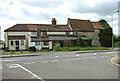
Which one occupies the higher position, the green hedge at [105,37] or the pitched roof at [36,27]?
the pitched roof at [36,27]

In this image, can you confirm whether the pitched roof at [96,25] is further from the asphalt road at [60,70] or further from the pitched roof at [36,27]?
the asphalt road at [60,70]

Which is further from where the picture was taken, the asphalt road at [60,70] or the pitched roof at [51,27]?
the pitched roof at [51,27]

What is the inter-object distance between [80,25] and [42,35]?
516 inches

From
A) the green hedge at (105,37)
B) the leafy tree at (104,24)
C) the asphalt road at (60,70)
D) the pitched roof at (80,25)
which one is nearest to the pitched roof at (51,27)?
the pitched roof at (80,25)

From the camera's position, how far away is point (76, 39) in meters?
32.8

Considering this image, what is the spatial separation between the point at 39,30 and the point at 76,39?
9.93m

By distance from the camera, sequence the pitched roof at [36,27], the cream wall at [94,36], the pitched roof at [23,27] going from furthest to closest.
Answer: the cream wall at [94,36]
the pitched roof at [36,27]
the pitched roof at [23,27]

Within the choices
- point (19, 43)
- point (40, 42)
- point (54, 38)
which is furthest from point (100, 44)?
point (19, 43)

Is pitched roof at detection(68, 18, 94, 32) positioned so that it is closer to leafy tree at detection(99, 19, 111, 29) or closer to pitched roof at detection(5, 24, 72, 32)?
pitched roof at detection(5, 24, 72, 32)

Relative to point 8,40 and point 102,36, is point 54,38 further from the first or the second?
point 102,36

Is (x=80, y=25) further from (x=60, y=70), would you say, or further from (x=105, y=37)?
(x=60, y=70)

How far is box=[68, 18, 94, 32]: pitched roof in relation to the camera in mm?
37450

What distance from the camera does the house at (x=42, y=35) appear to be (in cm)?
3031

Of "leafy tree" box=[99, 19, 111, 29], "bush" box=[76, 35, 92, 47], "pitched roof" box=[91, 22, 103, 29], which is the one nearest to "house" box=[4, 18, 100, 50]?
"bush" box=[76, 35, 92, 47]
